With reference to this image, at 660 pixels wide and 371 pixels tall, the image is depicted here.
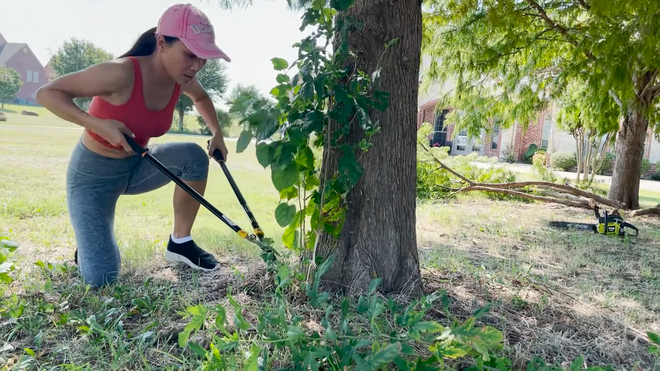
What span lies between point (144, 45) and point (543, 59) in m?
5.84

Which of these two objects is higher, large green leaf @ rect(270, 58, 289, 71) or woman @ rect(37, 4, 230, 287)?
large green leaf @ rect(270, 58, 289, 71)

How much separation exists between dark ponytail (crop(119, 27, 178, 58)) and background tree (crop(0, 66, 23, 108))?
11.2 ft

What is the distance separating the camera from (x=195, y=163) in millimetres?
2342

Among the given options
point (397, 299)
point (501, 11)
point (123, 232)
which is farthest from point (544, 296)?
point (501, 11)

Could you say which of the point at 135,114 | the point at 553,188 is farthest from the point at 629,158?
the point at 135,114

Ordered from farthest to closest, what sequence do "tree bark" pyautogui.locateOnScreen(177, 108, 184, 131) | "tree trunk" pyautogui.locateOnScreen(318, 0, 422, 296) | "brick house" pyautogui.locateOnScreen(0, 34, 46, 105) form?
"brick house" pyautogui.locateOnScreen(0, 34, 46, 105) → "tree bark" pyautogui.locateOnScreen(177, 108, 184, 131) → "tree trunk" pyautogui.locateOnScreen(318, 0, 422, 296)

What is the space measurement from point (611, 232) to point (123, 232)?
13.0 feet

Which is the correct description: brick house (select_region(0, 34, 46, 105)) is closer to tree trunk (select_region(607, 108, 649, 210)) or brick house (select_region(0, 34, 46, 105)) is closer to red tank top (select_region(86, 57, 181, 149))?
red tank top (select_region(86, 57, 181, 149))

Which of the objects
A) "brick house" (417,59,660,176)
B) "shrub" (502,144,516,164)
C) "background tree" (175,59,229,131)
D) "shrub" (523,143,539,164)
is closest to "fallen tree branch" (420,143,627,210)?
"background tree" (175,59,229,131)

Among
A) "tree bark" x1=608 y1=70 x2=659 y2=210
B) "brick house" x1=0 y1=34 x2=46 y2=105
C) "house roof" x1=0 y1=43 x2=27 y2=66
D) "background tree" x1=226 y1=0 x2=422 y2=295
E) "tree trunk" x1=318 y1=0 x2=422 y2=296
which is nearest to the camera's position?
"background tree" x1=226 y1=0 x2=422 y2=295

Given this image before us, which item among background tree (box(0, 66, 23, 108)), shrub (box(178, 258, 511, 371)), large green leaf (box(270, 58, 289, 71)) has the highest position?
background tree (box(0, 66, 23, 108))

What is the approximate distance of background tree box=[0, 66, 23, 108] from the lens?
184 inches

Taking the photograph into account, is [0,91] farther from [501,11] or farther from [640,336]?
[640,336]

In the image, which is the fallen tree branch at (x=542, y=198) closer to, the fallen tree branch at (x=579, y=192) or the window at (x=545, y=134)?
the fallen tree branch at (x=579, y=192)
